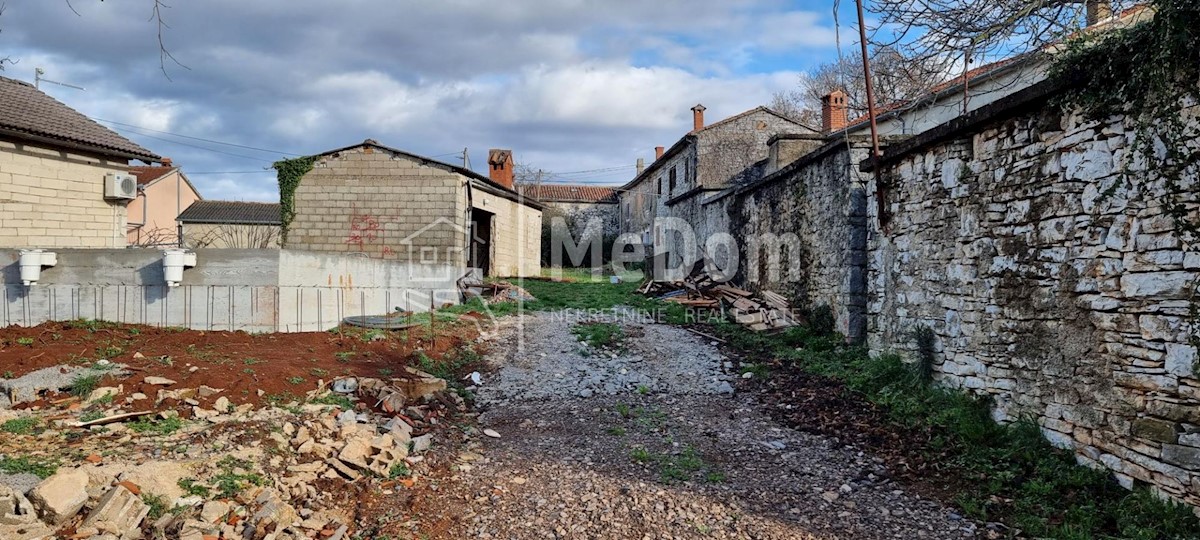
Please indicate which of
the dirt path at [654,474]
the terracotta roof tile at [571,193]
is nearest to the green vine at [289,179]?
the dirt path at [654,474]

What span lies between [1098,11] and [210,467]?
7058 mm

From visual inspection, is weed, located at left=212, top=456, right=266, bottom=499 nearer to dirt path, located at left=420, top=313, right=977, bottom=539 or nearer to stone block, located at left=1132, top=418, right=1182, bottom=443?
dirt path, located at left=420, top=313, right=977, bottom=539

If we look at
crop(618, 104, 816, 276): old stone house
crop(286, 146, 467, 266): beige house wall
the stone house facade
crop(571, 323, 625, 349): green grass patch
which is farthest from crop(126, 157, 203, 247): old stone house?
the stone house facade

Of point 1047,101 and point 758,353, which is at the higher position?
point 1047,101

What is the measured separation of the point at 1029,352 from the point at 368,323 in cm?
816

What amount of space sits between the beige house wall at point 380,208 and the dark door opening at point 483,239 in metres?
3.08

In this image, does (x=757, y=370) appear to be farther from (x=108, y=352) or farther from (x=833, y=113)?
(x=833, y=113)

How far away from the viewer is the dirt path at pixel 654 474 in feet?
12.9

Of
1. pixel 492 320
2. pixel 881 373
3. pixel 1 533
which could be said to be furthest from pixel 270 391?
pixel 881 373

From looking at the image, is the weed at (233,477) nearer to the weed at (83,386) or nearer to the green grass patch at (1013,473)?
the weed at (83,386)

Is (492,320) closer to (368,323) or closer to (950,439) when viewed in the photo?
(368,323)

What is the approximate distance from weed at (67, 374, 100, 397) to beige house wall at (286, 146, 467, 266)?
10.1m

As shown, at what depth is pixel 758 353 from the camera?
349 inches

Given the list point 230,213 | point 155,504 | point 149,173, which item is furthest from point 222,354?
point 149,173
